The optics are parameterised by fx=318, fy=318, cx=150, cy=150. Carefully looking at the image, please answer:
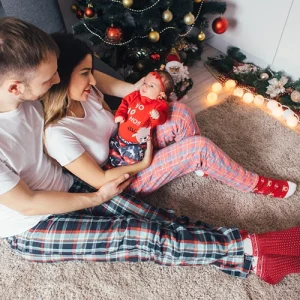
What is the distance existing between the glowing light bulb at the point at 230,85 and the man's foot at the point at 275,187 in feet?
2.62

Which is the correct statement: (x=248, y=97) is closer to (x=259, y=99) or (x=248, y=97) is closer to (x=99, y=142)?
(x=259, y=99)

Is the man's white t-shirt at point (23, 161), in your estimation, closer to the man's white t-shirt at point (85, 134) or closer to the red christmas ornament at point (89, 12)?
the man's white t-shirt at point (85, 134)

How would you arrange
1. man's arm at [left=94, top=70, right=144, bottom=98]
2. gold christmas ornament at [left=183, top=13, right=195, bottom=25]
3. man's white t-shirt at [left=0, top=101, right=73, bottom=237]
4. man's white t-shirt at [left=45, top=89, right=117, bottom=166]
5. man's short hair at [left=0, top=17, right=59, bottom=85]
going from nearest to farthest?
man's short hair at [left=0, top=17, right=59, bottom=85]
man's white t-shirt at [left=0, top=101, right=73, bottom=237]
man's white t-shirt at [left=45, top=89, right=117, bottom=166]
man's arm at [left=94, top=70, right=144, bottom=98]
gold christmas ornament at [left=183, top=13, right=195, bottom=25]

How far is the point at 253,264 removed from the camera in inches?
49.6

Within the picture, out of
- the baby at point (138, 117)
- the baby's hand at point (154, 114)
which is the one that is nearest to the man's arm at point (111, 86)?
the baby at point (138, 117)

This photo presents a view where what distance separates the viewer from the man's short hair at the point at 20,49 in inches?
33.8

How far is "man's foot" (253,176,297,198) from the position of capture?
1490 mm

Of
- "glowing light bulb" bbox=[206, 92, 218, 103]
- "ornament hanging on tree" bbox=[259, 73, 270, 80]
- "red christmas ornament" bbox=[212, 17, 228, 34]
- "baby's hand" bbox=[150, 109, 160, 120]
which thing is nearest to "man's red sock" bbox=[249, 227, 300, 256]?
"baby's hand" bbox=[150, 109, 160, 120]

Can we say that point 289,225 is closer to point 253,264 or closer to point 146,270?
point 253,264

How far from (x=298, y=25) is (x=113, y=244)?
5.45 ft

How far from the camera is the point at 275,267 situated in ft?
4.08

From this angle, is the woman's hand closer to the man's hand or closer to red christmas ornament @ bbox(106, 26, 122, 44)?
the man's hand

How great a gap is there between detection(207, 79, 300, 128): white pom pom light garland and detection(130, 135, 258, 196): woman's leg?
25.5 inches

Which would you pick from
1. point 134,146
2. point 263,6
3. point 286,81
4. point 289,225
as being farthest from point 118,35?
point 289,225
